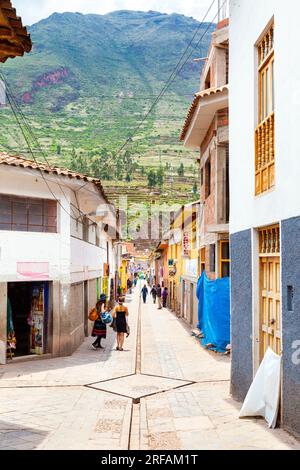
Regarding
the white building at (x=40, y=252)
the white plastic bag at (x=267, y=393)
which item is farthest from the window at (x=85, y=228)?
the white plastic bag at (x=267, y=393)

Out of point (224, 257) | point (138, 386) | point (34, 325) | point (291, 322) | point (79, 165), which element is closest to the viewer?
point (291, 322)

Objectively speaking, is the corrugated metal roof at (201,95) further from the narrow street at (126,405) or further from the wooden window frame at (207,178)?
the narrow street at (126,405)

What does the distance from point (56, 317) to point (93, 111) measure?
13846cm

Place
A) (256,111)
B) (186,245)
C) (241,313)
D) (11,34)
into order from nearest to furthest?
(11,34)
(256,111)
(241,313)
(186,245)

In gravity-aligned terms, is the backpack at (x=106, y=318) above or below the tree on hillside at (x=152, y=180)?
below

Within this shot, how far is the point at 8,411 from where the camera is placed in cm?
880

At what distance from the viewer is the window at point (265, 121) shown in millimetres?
7734

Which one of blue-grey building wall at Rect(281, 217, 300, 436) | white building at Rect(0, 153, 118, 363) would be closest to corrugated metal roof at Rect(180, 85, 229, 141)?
white building at Rect(0, 153, 118, 363)

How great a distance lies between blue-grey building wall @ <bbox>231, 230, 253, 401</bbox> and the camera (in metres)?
8.75

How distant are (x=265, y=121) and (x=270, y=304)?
271 cm

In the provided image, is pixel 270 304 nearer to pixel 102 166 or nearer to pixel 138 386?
pixel 138 386

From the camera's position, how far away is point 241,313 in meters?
9.20

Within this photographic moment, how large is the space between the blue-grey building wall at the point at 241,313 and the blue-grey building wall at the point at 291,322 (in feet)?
5.74

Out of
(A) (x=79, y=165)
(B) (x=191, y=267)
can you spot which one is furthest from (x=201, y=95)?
(A) (x=79, y=165)
